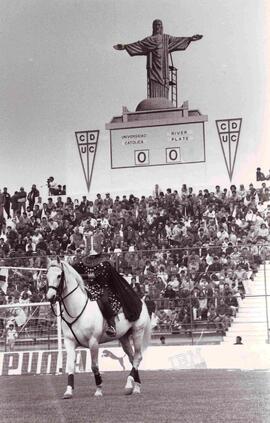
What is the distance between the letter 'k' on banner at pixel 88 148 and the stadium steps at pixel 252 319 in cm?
1944

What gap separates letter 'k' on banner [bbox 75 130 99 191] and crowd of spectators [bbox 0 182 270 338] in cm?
639

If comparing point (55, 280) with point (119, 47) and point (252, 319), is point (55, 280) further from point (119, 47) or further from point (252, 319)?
point (119, 47)

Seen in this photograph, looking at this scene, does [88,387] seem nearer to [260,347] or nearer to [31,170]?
[260,347]

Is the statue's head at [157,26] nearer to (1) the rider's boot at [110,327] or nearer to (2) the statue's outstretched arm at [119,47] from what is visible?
(2) the statue's outstretched arm at [119,47]

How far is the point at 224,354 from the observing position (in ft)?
67.5

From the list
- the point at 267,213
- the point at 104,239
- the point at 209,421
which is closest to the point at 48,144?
the point at 104,239

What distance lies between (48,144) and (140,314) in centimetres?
2595

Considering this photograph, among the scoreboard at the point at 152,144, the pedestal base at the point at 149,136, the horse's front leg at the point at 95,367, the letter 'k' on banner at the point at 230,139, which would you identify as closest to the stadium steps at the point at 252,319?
the horse's front leg at the point at 95,367

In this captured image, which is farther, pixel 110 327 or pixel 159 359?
pixel 159 359

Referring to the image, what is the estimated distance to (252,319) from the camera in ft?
72.9

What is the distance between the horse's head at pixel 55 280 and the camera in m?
12.1

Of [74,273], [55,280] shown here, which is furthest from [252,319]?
[55,280]

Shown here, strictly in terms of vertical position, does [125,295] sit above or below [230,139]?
below

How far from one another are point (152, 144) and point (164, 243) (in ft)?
51.4
